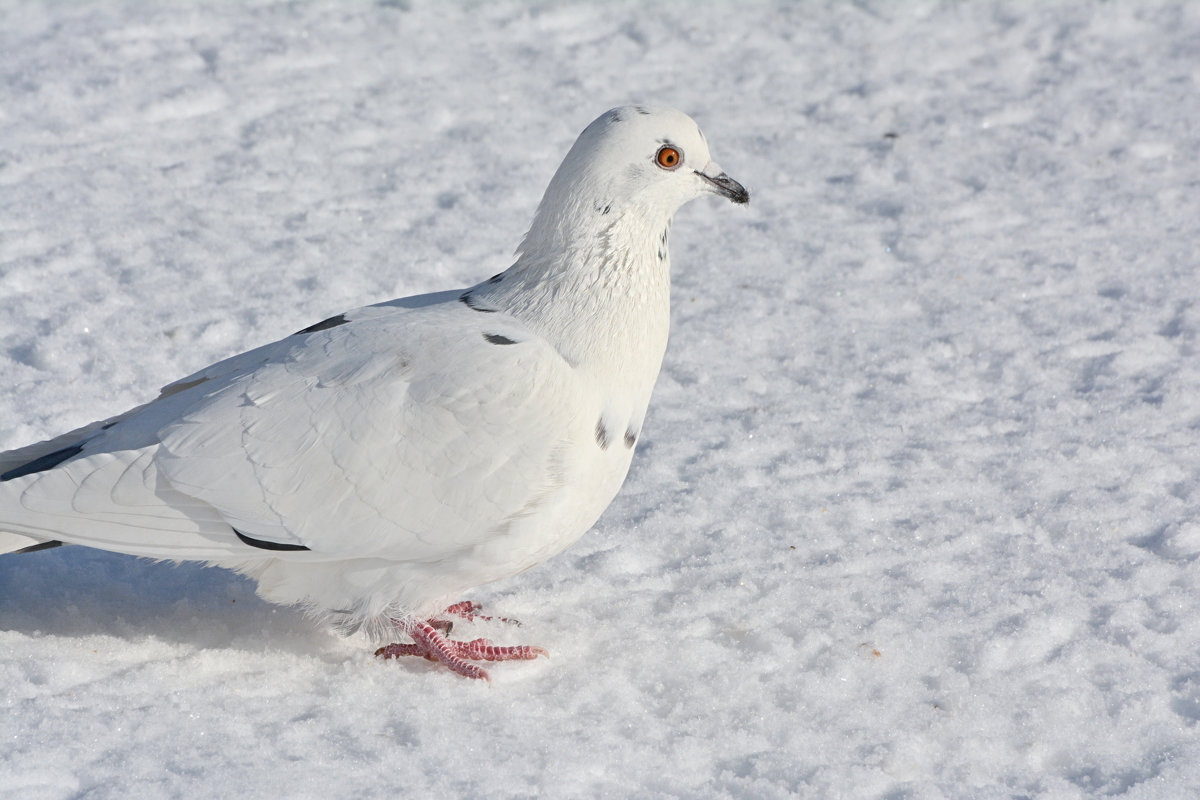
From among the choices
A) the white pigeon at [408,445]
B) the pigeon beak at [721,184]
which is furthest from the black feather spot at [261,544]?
the pigeon beak at [721,184]

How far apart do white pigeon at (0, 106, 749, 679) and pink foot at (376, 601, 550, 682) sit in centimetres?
1

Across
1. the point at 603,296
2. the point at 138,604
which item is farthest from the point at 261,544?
the point at 603,296

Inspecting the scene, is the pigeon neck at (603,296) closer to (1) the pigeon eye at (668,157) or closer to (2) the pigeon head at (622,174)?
(2) the pigeon head at (622,174)

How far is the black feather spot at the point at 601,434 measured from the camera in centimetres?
328

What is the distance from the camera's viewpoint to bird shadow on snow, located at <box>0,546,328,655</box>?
3520 mm

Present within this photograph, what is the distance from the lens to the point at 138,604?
144 inches

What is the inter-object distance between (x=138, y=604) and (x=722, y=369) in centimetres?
241

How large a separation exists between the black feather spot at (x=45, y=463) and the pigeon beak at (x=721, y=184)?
185 cm

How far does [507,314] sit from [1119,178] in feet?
13.2

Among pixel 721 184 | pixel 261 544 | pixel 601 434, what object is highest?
pixel 721 184

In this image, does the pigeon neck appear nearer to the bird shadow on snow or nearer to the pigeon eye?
the pigeon eye

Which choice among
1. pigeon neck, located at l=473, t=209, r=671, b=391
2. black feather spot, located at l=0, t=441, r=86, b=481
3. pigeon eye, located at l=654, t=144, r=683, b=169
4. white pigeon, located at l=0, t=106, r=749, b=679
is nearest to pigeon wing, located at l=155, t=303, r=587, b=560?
white pigeon, located at l=0, t=106, r=749, b=679

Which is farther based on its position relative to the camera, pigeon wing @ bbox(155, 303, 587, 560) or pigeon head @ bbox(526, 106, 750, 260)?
pigeon head @ bbox(526, 106, 750, 260)

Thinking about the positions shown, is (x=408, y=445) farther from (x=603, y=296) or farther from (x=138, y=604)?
(x=138, y=604)
